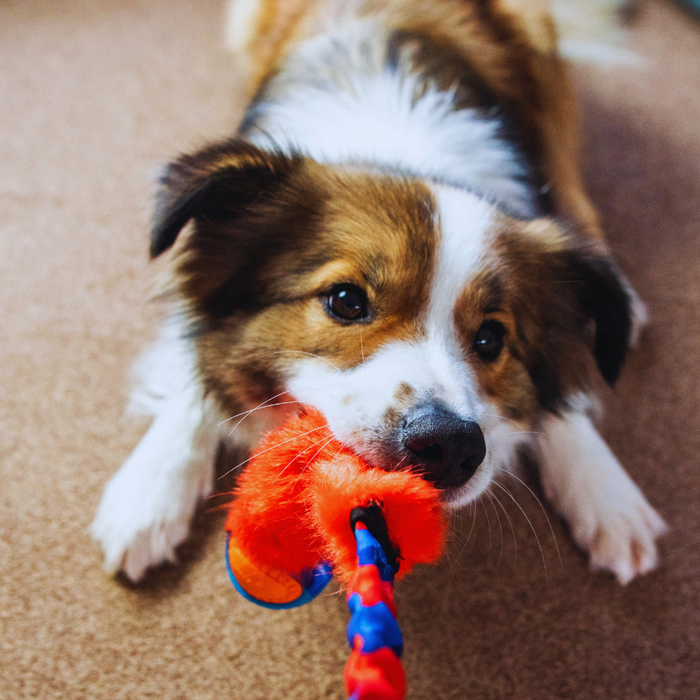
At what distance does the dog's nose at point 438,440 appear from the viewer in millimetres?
976

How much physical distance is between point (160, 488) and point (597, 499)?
3.62ft

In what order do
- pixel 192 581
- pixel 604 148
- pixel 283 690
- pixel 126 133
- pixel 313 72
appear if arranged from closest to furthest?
pixel 283 690 < pixel 192 581 < pixel 313 72 < pixel 126 133 < pixel 604 148

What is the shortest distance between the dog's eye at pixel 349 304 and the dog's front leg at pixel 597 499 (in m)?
0.70

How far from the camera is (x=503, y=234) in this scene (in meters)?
1.32

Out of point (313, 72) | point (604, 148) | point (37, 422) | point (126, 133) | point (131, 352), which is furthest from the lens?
point (604, 148)

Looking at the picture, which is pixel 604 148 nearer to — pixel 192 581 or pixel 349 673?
pixel 192 581

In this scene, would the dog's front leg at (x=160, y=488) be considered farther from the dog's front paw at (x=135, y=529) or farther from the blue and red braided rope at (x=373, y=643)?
the blue and red braided rope at (x=373, y=643)

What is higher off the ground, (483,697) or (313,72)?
(313,72)

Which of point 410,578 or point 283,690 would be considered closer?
point 283,690

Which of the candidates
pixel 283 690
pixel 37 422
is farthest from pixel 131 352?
pixel 283 690

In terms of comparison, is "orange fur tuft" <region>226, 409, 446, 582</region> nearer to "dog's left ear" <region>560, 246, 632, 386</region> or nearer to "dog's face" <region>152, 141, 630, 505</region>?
"dog's face" <region>152, 141, 630, 505</region>

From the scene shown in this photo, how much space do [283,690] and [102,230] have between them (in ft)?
5.17

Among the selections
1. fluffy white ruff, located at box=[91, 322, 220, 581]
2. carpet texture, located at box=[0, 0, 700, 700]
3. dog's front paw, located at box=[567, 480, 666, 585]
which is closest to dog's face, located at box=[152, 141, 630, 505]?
fluffy white ruff, located at box=[91, 322, 220, 581]

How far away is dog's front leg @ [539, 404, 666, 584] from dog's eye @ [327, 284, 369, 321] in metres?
0.70
